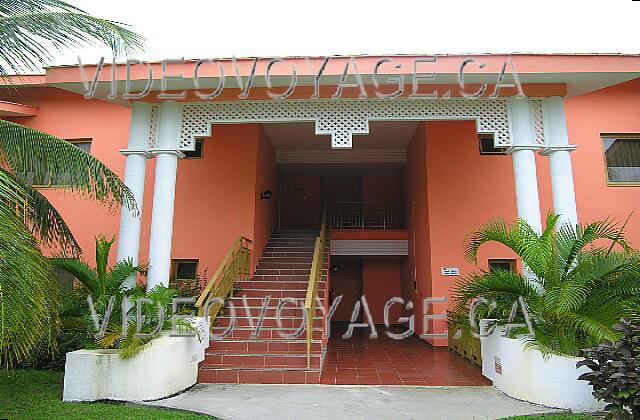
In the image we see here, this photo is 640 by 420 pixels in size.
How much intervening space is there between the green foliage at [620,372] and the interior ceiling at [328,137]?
683 centimetres

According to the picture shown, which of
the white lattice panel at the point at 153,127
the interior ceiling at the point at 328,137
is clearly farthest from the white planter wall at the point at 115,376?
the interior ceiling at the point at 328,137

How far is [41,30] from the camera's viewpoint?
16.4ft

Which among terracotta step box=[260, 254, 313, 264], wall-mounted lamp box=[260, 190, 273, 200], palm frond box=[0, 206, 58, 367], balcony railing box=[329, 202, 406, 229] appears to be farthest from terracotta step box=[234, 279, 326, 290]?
palm frond box=[0, 206, 58, 367]

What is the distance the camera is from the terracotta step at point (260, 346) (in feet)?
22.4

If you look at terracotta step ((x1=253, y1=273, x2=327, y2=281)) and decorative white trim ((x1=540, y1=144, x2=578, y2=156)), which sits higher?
decorative white trim ((x1=540, y1=144, x2=578, y2=156))

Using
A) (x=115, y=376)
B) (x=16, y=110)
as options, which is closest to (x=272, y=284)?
(x=115, y=376)

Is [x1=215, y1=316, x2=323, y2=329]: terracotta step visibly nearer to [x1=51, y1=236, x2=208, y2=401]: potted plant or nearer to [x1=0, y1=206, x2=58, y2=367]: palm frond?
[x1=51, y1=236, x2=208, y2=401]: potted plant

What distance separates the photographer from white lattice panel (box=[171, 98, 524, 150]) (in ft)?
22.6

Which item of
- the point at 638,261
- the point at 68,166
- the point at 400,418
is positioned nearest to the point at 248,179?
the point at 68,166

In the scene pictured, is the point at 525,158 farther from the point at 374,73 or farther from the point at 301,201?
the point at 301,201

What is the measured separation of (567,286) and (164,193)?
18.3ft

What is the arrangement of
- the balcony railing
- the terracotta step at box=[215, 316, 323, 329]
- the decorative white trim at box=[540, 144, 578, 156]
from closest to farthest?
the decorative white trim at box=[540, 144, 578, 156] → the terracotta step at box=[215, 316, 323, 329] → the balcony railing

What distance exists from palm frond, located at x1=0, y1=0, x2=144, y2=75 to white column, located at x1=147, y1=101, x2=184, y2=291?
1701 mm

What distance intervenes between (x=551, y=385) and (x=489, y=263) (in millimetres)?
4794
